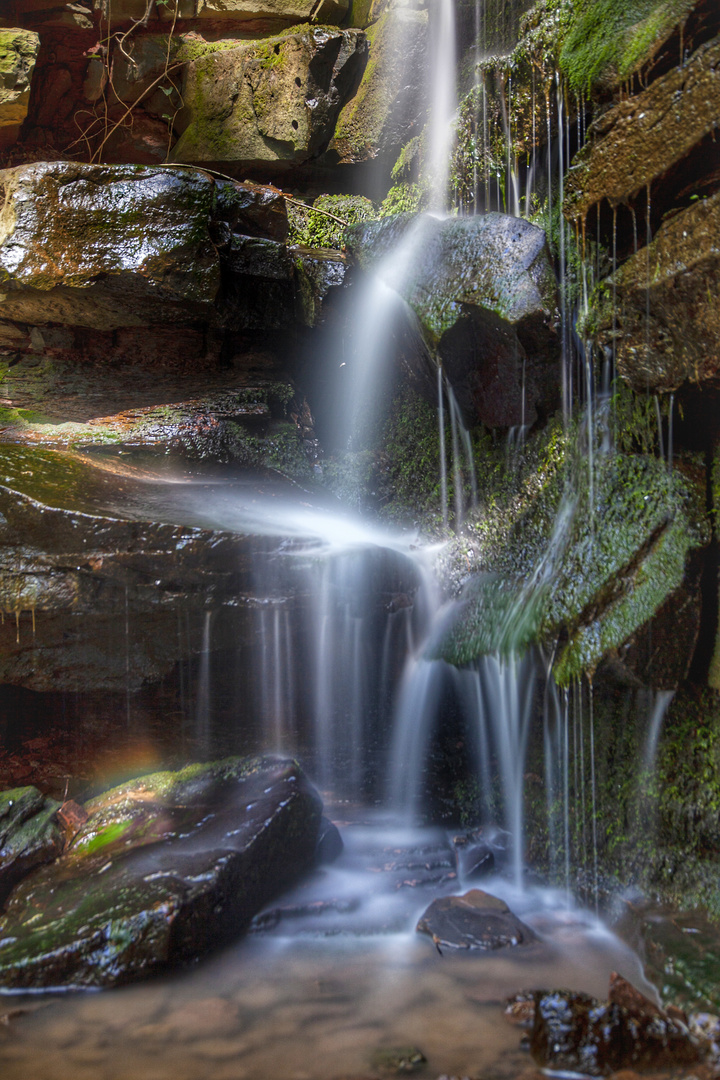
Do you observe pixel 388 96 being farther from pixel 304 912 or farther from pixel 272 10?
pixel 304 912

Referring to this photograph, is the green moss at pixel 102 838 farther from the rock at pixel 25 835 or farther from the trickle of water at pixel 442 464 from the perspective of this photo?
the trickle of water at pixel 442 464

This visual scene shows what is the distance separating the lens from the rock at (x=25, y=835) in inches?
152

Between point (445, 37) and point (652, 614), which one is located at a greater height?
point (445, 37)

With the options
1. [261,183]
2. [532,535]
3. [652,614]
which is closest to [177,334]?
[261,183]

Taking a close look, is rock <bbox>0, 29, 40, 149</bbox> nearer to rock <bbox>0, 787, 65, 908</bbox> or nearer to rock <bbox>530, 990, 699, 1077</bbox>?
rock <bbox>0, 787, 65, 908</bbox>

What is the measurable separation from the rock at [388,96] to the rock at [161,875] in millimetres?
7215

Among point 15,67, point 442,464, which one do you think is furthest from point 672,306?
point 15,67

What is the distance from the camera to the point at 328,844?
4.16 meters

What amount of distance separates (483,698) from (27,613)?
3.06 meters

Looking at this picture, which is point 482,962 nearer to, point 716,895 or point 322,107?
point 716,895

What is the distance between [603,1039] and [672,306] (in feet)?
10.3

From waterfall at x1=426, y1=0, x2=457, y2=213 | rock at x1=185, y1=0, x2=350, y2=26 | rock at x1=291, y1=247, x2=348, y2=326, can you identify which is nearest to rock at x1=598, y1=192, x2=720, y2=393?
waterfall at x1=426, y1=0, x2=457, y2=213

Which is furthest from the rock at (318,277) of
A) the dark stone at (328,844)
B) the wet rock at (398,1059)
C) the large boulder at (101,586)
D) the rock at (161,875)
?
the wet rock at (398,1059)

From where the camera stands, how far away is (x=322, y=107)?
7.62 meters
